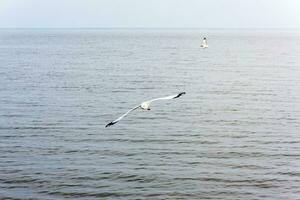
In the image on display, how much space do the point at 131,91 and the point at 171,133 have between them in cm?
2042

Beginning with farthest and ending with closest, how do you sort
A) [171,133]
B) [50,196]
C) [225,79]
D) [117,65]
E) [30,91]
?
[117,65] < [225,79] < [30,91] < [171,133] < [50,196]

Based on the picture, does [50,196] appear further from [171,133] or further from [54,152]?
[171,133]

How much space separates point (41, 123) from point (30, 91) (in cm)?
1769

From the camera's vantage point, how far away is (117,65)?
88938 mm

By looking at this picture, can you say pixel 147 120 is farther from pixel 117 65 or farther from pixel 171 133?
pixel 117 65

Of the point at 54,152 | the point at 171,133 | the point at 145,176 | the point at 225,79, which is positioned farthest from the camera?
the point at 225,79

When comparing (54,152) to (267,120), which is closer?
(54,152)

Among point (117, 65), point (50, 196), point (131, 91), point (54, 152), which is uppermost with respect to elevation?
point (117, 65)

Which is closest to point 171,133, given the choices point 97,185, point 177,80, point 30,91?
point 97,185

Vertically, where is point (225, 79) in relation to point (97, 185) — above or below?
above

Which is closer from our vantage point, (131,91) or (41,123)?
(41,123)

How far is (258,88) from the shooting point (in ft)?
187

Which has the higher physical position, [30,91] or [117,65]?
[117,65]

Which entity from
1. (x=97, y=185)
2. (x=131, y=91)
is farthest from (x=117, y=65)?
(x=97, y=185)
